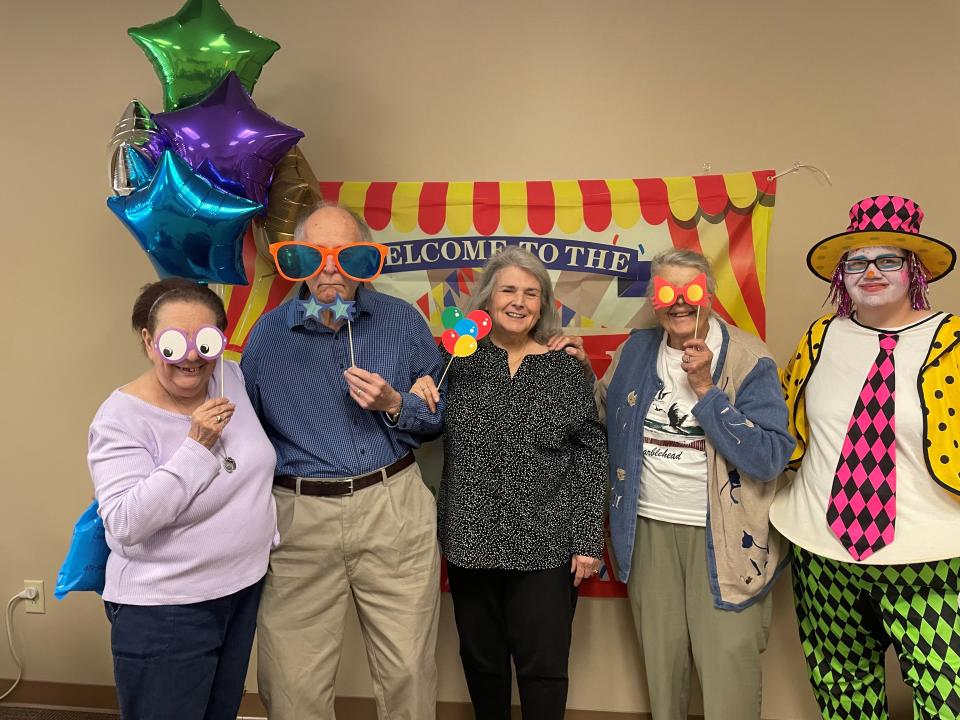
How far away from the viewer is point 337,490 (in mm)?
1807

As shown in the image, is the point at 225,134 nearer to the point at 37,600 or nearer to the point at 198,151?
the point at 198,151

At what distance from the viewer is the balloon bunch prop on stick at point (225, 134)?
6.19ft

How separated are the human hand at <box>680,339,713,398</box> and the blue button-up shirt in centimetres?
66

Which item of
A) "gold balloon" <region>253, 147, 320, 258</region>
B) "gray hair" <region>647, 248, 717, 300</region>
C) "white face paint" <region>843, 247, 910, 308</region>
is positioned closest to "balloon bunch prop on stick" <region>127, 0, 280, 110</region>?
"gold balloon" <region>253, 147, 320, 258</region>

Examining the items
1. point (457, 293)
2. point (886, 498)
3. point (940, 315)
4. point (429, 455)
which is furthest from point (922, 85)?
point (429, 455)

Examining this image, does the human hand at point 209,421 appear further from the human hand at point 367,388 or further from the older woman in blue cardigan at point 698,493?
the older woman in blue cardigan at point 698,493

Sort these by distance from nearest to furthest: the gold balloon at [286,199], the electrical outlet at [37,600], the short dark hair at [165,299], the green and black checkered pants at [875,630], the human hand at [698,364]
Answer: the short dark hair at [165,299] < the green and black checkered pants at [875,630] < the human hand at [698,364] < the gold balloon at [286,199] < the electrical outlet at [37,600]

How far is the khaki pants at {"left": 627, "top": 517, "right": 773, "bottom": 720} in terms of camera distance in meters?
1.87

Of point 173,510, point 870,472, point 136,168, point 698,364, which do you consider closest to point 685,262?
point 698,364

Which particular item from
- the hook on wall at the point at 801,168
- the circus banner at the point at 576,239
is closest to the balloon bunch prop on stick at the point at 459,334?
the circus banner at the point at 576,239

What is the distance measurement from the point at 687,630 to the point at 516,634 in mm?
473

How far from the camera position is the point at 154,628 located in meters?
1.51

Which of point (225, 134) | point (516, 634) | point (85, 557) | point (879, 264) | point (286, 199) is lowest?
point (516, 634)

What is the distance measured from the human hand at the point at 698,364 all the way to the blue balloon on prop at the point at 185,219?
119cm
